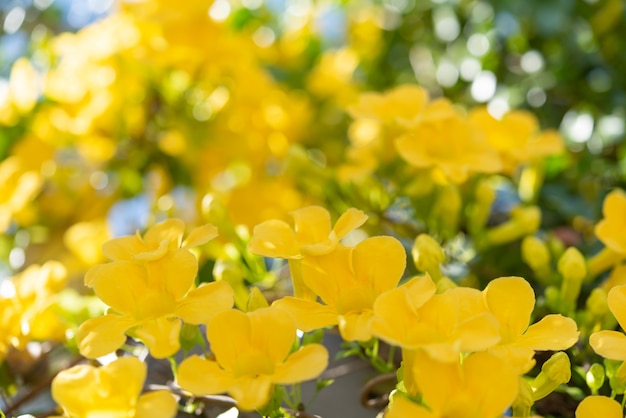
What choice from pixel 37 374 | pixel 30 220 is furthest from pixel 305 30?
pixel 37 374

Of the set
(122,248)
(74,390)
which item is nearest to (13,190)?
(122,248)

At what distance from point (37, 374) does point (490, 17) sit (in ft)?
3.04

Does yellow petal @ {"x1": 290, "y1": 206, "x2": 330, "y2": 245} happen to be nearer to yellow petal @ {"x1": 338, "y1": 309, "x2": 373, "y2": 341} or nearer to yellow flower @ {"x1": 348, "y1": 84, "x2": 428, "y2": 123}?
yellow petal @ {"x1": 338, "y1": 309, "x2": 373, "y2": 341}

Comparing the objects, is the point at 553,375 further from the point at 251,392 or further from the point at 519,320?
the point at 251,392

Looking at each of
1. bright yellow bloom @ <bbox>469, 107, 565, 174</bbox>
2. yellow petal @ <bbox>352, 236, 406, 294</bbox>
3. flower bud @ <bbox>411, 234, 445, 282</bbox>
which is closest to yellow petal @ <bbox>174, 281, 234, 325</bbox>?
yellow petal @ <bbox>352, 236, 406, 294</bbox>

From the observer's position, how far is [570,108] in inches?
50.9

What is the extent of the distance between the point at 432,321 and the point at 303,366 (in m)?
0.10

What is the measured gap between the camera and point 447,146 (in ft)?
2.84

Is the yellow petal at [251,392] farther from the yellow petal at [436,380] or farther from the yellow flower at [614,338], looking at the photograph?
the yellow flower at [614,338]

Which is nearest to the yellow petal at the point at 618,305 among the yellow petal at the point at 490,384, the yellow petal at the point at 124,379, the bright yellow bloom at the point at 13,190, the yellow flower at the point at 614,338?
the yellow flower at the point at 614,338

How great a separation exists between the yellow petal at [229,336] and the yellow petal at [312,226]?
4.6 inches

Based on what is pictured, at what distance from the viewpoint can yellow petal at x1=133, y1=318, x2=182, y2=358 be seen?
553 mm

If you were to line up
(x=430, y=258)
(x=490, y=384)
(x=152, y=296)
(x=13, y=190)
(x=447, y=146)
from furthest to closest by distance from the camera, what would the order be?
(x=13, y=190) < (x=447, y=146) < (x=430, y=258) < (x=152, y=296) < (x=490, y=384)

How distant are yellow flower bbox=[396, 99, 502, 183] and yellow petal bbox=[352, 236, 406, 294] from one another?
0.24 metres
